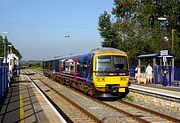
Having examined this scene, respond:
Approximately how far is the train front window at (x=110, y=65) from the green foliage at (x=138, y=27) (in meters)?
25.1

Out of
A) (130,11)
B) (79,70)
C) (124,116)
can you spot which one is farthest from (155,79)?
(130,11)

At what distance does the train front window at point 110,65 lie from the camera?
66.7 ft

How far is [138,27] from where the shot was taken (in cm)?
5253

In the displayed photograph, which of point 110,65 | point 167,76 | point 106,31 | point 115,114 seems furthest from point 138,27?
point 115,114

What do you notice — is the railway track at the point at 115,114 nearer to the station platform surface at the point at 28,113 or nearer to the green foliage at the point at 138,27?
the station platform surface at the point at 28,113

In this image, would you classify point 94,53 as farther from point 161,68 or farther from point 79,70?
point 161,68

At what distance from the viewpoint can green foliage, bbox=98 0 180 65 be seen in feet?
165

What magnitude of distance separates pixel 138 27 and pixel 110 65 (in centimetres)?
3284

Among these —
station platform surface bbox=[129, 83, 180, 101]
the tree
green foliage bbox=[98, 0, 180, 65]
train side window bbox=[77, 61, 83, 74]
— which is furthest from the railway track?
the tree

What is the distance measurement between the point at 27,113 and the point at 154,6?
55.3 m

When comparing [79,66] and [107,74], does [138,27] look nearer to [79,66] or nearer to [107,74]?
[79,66]

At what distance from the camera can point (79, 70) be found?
24906 millimetres

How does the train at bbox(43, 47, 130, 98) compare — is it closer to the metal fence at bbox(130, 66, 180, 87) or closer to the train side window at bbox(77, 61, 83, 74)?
the train side window at bbox(77, 61, 83, 74)

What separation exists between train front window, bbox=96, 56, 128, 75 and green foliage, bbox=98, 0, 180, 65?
82.3 feet
